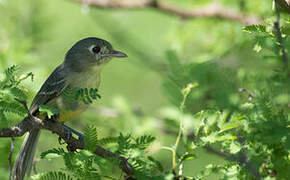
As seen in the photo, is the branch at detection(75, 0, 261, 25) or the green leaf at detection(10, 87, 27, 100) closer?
the green leaf at detection(10, 87, 27, 100)

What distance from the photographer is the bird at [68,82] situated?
4551 millimetres

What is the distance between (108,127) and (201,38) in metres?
2.29

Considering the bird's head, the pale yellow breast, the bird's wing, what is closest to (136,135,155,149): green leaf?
the pale yellow breast

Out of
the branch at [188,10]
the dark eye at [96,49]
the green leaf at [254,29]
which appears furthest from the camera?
the branch at [188,10]

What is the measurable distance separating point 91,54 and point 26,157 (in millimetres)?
1601

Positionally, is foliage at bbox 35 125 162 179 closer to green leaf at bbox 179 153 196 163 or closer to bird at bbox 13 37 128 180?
green leaf at bbox 179 153 196 163

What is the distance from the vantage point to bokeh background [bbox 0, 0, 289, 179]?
4.19 metres

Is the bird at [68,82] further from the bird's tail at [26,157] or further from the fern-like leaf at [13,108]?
the fern-like leaf at [13,108]

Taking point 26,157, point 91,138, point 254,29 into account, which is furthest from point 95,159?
point 26,157

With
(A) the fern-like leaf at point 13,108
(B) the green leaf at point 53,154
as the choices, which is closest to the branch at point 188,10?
(A) the fern-like leaf at point 13,108

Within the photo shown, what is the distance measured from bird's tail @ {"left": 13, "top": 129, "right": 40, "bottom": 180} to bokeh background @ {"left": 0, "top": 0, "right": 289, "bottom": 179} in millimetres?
131

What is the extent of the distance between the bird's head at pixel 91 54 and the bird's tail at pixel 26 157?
1049 mm

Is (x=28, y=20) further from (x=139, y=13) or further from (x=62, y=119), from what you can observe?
(x=139, y=13)

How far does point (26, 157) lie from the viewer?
187 inches
